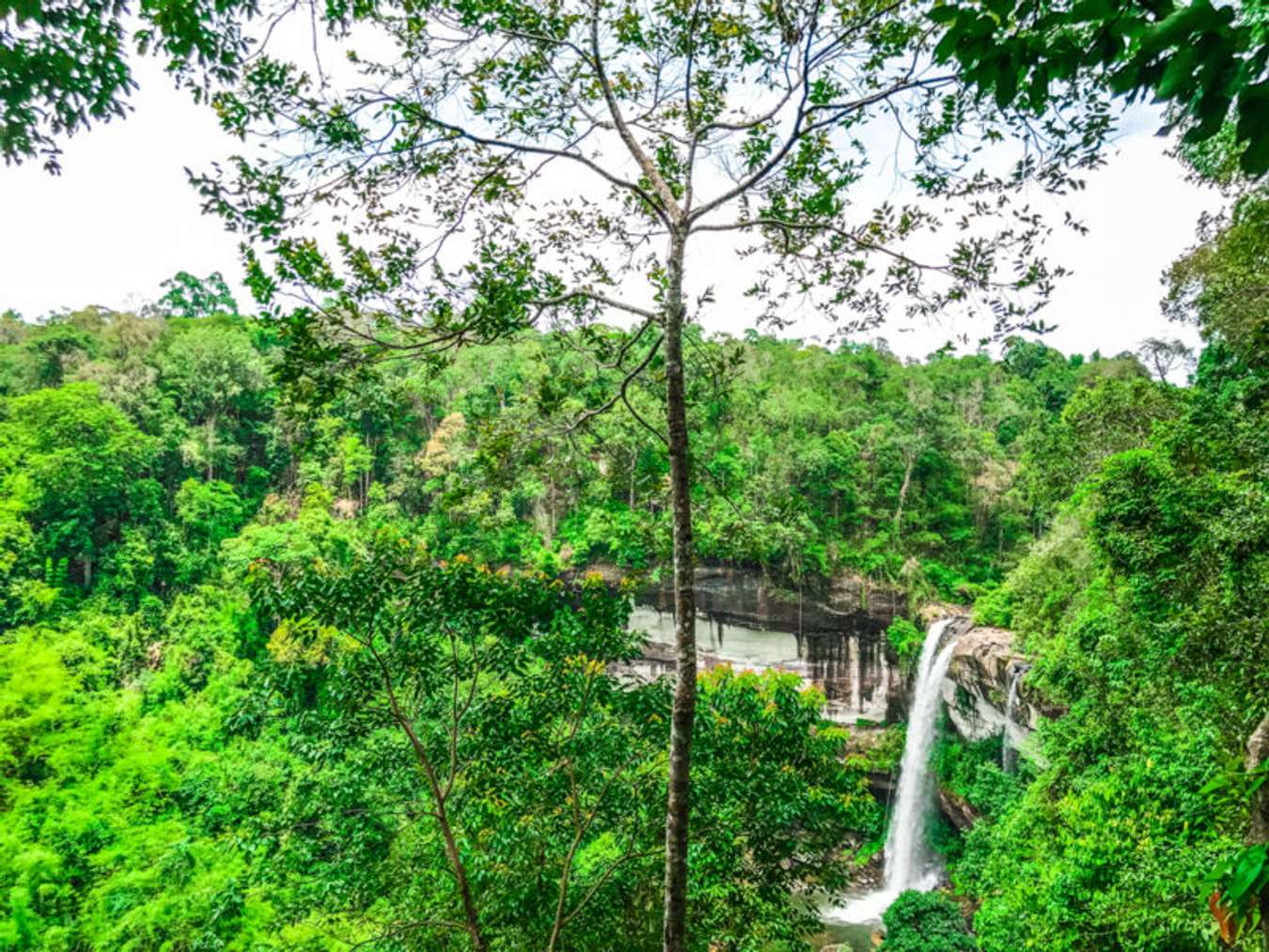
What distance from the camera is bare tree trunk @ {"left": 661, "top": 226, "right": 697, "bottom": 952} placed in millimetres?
3318

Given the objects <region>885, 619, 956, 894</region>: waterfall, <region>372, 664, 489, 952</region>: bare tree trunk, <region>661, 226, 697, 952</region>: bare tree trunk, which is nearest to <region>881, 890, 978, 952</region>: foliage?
<region>885, 619, 956, 894</region>: waterfall

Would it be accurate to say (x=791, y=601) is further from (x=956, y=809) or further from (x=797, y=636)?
(x=956, y=809)

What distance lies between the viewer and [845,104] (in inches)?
125

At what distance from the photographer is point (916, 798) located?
15.8 m

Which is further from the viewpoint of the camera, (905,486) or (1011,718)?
(905,486)

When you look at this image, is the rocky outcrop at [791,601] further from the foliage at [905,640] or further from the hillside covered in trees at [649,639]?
the hillside covered in trees at [649,639]

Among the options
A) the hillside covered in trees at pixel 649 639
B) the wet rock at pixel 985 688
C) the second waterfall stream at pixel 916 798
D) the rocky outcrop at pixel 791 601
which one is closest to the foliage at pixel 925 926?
the hillside covered in trees at pixel 649 639

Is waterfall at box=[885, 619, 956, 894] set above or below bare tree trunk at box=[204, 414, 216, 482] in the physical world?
below

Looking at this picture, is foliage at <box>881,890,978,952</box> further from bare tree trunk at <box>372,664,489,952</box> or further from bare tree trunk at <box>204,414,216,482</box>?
bare tree trunk at <box>204,414,216,482</box>

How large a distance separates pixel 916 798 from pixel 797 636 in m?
5.67

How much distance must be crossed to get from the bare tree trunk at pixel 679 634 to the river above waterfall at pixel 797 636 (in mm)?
15750

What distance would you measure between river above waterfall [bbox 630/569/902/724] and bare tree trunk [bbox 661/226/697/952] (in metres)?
15.7

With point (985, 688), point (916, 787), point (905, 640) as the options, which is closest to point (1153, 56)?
point (985, 688)

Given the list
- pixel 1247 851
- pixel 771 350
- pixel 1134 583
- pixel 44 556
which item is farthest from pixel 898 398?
pixel 44 556
